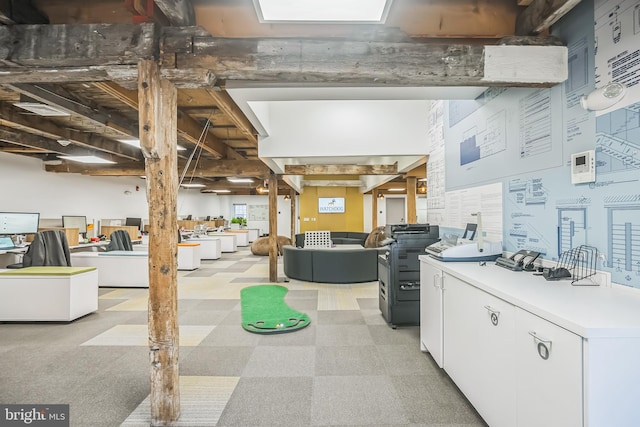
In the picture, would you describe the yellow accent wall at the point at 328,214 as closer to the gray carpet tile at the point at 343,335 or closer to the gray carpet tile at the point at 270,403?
the gray carpet tile at the point at 343,335

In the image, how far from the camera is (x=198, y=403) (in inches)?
89.0

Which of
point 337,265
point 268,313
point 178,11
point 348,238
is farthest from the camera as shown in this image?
point 348,238

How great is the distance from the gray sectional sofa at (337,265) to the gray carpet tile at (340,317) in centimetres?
187

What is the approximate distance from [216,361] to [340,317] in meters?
1.77

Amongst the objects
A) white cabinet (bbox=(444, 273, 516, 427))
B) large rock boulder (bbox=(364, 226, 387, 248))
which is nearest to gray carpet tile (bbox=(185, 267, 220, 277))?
large rock boulder (bbox=(364, 226, 387, 248))

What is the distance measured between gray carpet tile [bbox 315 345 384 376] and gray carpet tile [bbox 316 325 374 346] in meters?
0.13

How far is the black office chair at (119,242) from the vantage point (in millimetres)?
6434

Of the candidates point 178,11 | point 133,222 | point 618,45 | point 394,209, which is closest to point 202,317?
point 178,11

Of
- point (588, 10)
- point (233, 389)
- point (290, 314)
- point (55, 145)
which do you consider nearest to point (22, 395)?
point (233, 389)

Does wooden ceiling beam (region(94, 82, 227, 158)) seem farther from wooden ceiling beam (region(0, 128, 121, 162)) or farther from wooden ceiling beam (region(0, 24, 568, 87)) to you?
wooden ceiling beam (region(0, 128, 121, 162))

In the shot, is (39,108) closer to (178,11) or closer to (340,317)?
(178,11)

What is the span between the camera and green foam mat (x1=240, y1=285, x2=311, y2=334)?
12.2ft

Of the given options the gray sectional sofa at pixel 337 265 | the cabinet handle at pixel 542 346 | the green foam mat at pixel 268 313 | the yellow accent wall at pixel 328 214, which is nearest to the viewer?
the cabinet handle at pixel 542 346

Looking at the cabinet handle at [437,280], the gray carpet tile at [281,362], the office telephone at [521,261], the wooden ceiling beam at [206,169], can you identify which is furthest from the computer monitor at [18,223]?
the office telephone at [521,261]
